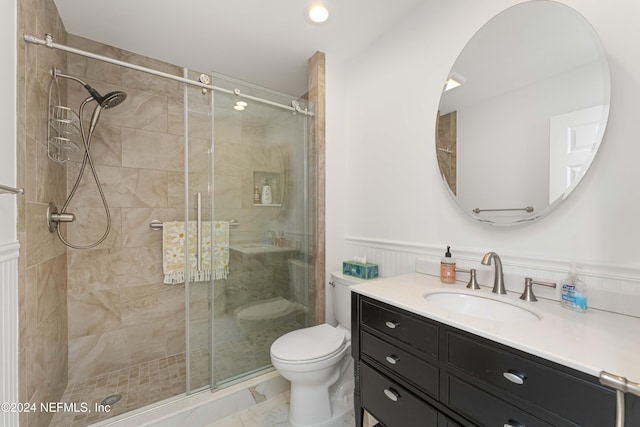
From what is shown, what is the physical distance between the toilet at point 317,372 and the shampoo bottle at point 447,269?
0.55 meters

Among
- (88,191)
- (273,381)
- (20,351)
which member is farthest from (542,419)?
(88,191)

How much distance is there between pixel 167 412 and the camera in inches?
57.6

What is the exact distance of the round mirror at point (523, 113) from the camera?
100 centimetres

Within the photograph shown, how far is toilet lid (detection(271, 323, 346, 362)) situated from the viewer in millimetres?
1396

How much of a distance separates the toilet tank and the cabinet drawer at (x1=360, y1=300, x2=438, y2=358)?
0.53 metres

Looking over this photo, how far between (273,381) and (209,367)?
422 millimetres

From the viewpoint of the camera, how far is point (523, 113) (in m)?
1.17

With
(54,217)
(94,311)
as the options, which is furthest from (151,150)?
(94,311)

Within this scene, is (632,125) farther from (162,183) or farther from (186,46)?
(162,183)

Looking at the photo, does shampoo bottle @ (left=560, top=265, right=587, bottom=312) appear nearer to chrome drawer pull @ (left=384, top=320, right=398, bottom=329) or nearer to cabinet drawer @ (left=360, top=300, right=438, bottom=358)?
cabinet drawer @ (left=360, top=300, right=438, bottom=358)

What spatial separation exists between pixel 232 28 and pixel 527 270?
2195 mm

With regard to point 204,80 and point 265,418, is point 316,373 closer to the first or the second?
point 265,418

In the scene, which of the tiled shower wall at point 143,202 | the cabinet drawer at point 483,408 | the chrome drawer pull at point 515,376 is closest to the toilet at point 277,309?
the tiled shower wall at point 143,202

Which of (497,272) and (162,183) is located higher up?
(162,183)
